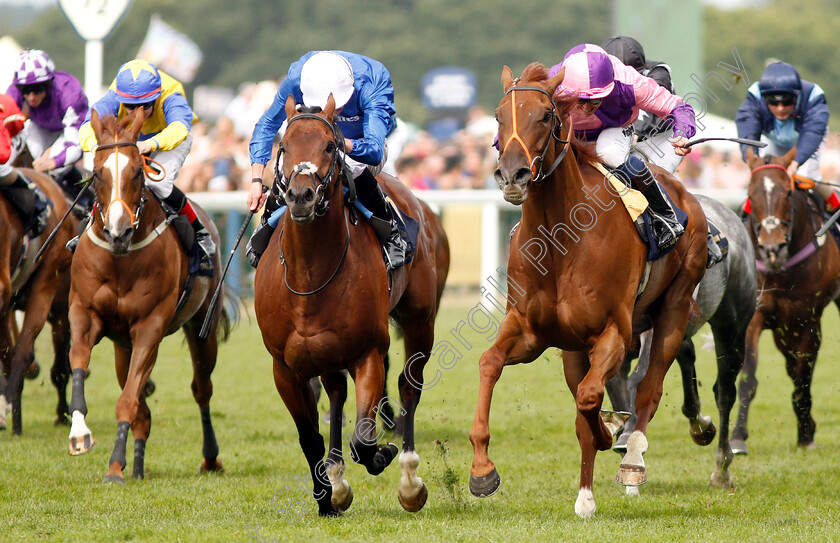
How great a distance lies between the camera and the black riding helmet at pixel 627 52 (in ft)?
23.6

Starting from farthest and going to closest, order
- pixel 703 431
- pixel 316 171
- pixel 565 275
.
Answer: pixel 703 431 < pixel 565 275 < pixel 316 171

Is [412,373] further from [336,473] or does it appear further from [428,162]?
[428,162]

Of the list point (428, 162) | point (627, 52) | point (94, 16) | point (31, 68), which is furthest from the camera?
point (428, 162)

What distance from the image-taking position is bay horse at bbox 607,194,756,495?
7.02 m

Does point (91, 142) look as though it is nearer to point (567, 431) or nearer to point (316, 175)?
point (316, 175)

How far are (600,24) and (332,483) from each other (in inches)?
1930

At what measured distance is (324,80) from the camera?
19.2 ft

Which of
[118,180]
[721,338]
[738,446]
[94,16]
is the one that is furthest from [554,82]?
[94,16]

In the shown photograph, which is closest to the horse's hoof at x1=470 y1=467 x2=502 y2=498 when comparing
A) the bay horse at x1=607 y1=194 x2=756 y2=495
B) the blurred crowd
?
the bay horse at x1=607 y1=194 x2=756 y2=495

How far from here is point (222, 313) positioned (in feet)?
26.8

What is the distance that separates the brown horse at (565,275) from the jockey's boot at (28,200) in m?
3.84

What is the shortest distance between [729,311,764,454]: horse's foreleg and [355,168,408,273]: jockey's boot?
3.14 metres

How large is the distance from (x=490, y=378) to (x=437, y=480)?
65.3 inches

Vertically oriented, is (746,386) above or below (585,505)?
above
